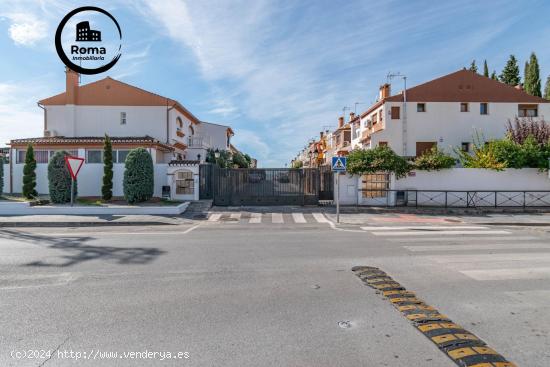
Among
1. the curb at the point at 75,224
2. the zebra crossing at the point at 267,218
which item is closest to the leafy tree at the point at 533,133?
the zebra crossing at the point at 267,218

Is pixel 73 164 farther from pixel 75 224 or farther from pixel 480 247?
pixel 480 247

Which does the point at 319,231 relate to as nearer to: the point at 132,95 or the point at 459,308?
the point at 459,308

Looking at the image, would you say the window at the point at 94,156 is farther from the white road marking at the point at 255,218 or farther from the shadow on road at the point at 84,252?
the shadow on road at the point at 84,252

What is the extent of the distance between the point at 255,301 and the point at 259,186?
14818 mm

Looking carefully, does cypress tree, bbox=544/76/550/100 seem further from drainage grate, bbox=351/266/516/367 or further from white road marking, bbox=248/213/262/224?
drainage grate, bbox=351/266/516/367

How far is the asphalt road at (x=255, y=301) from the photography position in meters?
3.28

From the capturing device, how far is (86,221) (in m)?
13.2

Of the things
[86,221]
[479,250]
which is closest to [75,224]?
[86,221]

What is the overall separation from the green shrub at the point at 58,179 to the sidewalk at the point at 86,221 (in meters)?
2.73

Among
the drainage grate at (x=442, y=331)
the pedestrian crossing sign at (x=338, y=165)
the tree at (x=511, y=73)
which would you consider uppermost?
the tree at (x=511, y=73)

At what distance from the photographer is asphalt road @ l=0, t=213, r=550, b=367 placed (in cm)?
328

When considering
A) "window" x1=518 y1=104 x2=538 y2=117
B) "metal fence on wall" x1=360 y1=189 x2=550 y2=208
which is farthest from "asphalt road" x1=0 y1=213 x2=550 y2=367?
"window" x1=518 y1=104 x2=538 y2=117

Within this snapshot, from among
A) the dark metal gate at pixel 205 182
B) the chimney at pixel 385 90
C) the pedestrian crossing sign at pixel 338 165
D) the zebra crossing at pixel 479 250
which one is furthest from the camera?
the chimney at pixel 385 90

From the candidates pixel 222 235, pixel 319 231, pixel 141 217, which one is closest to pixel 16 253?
pixel 222 235
